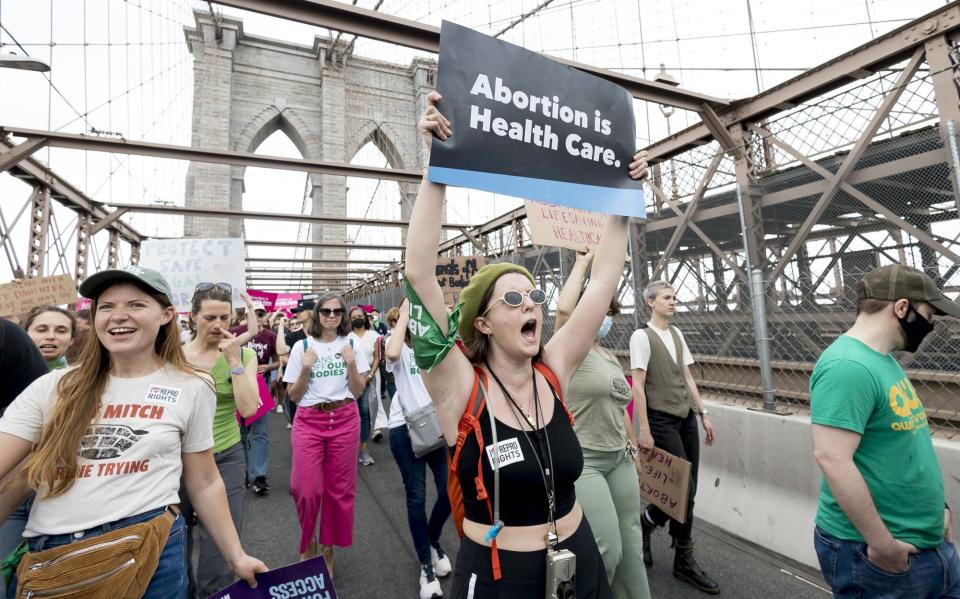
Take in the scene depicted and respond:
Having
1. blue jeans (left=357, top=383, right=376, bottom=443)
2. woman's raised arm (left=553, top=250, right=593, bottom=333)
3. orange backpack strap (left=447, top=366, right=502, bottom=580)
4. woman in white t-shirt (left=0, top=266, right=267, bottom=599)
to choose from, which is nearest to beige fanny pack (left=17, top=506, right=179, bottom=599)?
woman in white t-shirt (left=0, top=266, right=267, bottom=599)

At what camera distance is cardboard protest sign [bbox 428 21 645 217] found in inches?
61.7

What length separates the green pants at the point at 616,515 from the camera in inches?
87.1

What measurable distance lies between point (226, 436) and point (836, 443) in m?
3.09

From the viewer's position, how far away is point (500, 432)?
59.8 inches

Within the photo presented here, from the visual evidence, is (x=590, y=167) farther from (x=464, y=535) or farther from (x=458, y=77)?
(x=464, y=535)

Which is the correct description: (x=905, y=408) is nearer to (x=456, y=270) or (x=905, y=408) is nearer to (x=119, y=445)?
(x=119, y=445)

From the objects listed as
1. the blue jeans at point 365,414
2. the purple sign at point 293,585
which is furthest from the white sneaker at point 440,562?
the blue jeans at point 365,414

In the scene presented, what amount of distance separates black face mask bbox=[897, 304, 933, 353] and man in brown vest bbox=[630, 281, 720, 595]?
5.02 feet

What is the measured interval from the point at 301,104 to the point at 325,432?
34752 millimetres

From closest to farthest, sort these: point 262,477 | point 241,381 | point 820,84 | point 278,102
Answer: point 241,381 < point 820,84 < point 262,477 < point 278,102

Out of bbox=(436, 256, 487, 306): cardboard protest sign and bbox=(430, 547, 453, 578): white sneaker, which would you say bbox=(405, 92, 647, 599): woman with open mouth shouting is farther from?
bbox=(436, 256, 487, 306): cardboard protest sign

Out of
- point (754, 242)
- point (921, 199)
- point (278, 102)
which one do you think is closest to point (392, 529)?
point (754, 242)

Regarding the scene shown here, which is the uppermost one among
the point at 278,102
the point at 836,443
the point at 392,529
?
the point at 278,102

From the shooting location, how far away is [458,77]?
1577 millimetres
